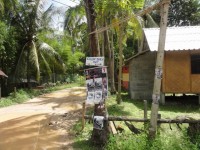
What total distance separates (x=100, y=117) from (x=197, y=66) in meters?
10.3

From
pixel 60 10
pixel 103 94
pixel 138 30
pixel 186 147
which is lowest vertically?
pixel 186 147

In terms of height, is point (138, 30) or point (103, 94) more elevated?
point (138, 30)

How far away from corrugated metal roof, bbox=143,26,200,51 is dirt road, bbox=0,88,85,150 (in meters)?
A: 5.36

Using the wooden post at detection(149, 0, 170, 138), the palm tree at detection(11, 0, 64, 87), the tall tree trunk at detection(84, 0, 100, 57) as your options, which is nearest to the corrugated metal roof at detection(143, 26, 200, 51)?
the tall tree trunk at detection(84, 0, 100, 57)

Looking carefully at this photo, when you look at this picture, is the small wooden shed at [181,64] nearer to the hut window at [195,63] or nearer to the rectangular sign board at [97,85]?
the hut window at [195,63]

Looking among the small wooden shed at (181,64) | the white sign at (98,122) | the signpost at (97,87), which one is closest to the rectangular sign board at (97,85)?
the signpost at (97,87)

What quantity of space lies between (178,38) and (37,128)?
9.55m

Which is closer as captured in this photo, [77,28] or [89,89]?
[89,89]

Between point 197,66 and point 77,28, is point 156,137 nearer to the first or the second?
point 197,66

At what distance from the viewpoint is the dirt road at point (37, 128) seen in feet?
31.6

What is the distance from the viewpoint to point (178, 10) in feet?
136

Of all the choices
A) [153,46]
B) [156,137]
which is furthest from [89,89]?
[153,46]

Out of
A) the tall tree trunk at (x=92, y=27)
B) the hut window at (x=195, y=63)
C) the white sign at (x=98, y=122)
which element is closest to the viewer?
the white sign at (x=98, y=122)

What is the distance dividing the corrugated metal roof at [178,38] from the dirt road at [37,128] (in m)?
5.36
